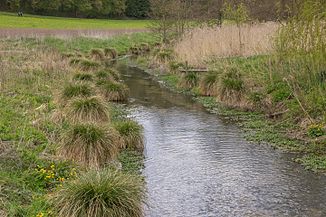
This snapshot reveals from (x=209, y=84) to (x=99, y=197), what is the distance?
40.0 feet

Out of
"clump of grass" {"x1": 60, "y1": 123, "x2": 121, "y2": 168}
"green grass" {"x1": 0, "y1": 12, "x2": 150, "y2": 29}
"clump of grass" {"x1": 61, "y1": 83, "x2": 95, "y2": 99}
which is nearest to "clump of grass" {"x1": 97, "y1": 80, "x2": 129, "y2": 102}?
"clump of grass" {"x1": 61, "y1": 83, "x2": 95, "y2": 99}

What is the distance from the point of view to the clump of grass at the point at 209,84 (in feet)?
59.8

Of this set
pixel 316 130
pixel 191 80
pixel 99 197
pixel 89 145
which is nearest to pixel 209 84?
pixel 191 80

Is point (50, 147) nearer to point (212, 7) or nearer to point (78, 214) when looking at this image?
point (78, 214)

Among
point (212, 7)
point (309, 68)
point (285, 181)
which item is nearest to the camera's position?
point (285, 181)

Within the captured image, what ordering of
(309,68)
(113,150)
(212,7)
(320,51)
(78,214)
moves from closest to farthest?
(78,214) → (113,150) → (320,51) → (309,68) → (212,7)

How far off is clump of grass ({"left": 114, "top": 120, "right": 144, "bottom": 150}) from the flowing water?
1.07 ft

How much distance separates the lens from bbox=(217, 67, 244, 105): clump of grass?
16.2 m

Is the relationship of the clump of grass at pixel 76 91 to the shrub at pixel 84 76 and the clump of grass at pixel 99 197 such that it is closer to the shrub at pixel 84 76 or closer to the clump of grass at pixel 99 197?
the shrub at pixel 84 76

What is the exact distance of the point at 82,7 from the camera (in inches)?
2817

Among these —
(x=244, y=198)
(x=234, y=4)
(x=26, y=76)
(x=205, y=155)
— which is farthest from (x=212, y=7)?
(x=244, y=198)

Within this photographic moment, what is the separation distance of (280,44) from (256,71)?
200cm

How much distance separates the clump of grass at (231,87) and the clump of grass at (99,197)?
9652 millimetres

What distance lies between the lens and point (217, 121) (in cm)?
1420
